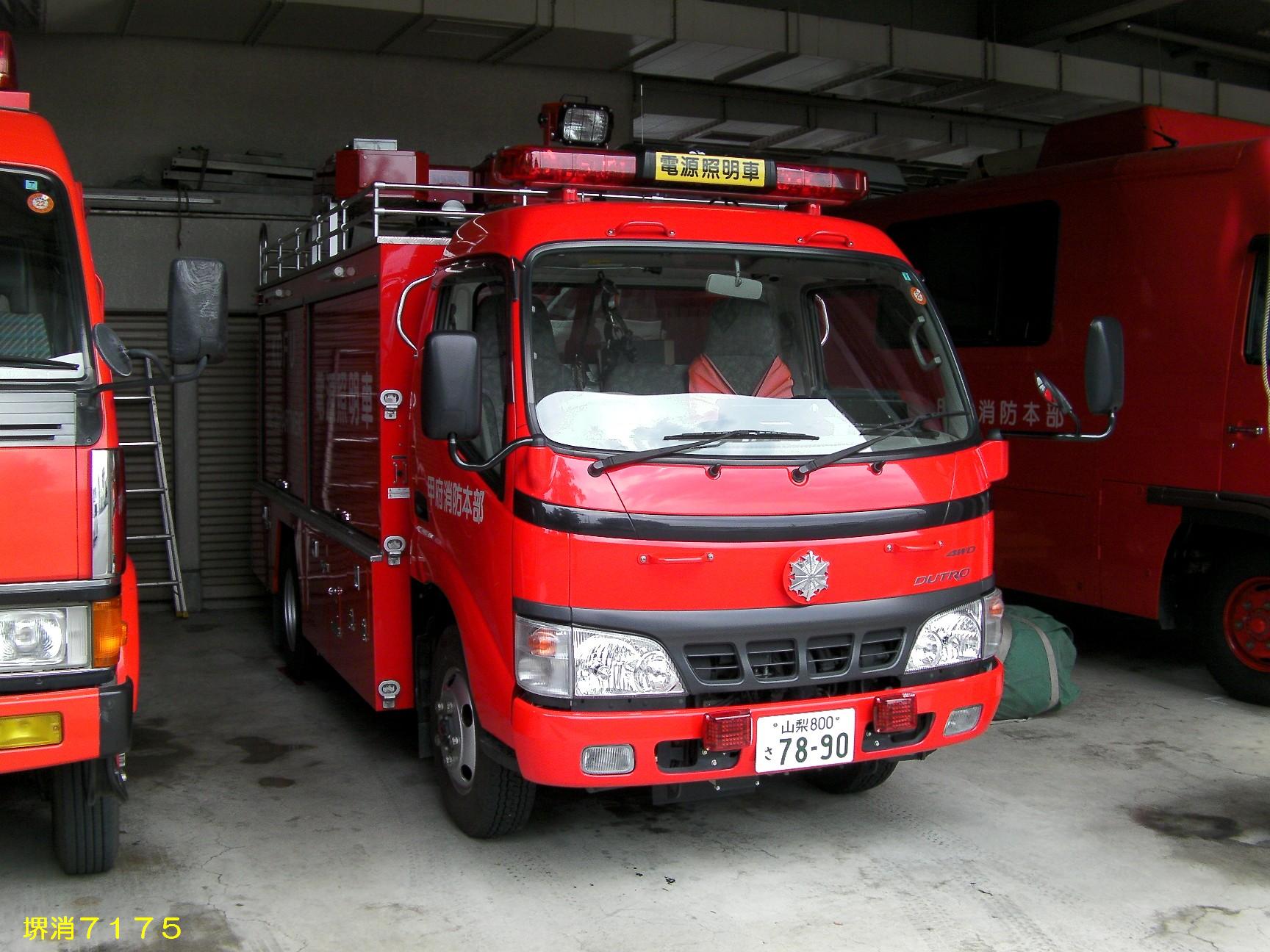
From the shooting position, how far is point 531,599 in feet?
12.6

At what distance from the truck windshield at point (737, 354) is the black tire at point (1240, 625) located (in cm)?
304

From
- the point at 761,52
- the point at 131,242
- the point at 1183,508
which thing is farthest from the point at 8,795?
the point at 761,52

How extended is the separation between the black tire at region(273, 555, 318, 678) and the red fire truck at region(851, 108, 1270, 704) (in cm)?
411

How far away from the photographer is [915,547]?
412cm

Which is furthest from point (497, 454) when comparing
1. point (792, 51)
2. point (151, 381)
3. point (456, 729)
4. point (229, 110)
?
point (792, 51)

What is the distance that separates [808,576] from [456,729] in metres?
1.51

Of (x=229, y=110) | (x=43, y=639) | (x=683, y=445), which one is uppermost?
(x=229, y=110)

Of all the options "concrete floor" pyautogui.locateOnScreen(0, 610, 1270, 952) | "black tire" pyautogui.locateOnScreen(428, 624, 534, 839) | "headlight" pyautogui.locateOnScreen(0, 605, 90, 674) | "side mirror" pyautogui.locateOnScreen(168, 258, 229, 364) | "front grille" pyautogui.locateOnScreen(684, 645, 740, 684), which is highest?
"side mirror" pyautogui.locateOnScreen(168, 258, 229, 364)

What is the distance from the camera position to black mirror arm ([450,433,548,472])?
3891mm

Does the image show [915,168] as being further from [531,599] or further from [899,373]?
[531,599]

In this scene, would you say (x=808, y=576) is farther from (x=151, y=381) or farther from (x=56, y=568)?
(x=56, y=568)

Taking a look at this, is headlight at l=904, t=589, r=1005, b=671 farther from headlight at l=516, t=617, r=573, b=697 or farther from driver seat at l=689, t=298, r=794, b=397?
headlight at l=516, t=617, r=573, b=697

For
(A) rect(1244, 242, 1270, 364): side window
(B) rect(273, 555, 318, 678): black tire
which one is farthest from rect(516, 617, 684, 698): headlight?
(A) rect(1244, 242, 1270, 364): side window

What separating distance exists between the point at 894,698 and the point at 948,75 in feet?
30.4
